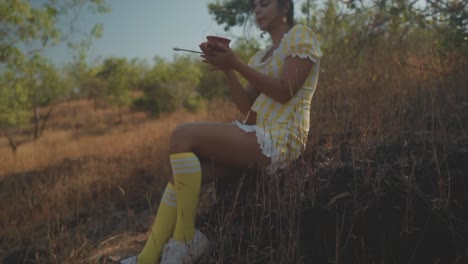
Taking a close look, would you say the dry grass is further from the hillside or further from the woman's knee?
the woman's knee

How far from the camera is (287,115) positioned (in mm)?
Result: 1728

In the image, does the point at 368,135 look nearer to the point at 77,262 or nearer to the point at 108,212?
the point at 77,262

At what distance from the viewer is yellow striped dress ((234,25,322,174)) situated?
166 cm

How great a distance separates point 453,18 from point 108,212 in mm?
4611

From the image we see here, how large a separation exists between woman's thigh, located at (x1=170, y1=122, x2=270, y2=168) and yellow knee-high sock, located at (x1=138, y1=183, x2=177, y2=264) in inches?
9.6

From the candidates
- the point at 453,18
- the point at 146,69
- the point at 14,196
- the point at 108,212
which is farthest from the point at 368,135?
the point at 146,69

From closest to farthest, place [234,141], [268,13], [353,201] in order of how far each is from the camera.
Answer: [353,201] < [234,141] < [268,13]

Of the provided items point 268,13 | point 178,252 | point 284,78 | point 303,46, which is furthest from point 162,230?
point 268,13

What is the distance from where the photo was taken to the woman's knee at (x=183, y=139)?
162 cm

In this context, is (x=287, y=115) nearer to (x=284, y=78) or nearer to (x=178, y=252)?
(x=284, y=78)

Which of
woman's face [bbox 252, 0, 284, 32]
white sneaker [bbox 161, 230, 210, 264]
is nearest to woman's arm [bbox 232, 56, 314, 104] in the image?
woman's face [bbox 252, 0, 284, 32]

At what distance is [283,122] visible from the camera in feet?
5.63

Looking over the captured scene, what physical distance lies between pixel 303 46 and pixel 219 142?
0.61 metres

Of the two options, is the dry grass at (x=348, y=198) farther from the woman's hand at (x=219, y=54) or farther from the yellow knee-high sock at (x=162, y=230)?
the woman's hand at (x=219, y=54)
